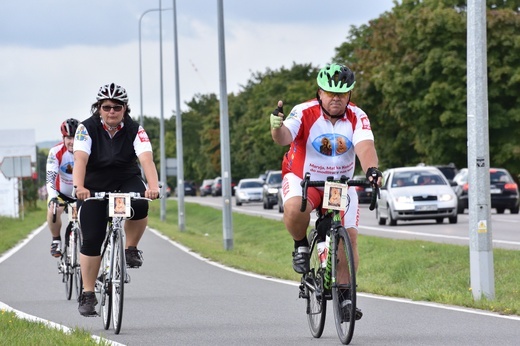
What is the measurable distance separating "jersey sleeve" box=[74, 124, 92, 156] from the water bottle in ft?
7.02

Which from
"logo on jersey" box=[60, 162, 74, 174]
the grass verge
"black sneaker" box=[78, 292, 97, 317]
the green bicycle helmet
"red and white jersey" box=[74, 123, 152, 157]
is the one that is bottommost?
the grass verge

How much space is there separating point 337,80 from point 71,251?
575 centimetres

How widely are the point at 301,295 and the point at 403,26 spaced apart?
184ft

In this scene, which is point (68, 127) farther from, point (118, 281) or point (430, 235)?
point (430, 235)

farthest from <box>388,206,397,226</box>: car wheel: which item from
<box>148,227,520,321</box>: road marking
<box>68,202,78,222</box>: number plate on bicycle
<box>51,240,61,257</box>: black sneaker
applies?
<box>68,202,78,222</box>: number plate on bicycle

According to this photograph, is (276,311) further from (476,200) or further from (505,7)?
(505,7)

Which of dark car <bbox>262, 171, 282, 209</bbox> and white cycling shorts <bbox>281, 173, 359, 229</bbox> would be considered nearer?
white cycling shorts <bbox>281, 173, 359, 229</bbox>

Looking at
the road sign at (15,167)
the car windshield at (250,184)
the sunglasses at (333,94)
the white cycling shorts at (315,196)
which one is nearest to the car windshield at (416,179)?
the white cycling shorts at (315,196)

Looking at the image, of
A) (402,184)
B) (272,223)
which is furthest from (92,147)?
(272,223)

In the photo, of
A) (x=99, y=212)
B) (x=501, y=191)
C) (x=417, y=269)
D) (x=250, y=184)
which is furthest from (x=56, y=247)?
(x=250, y=184)

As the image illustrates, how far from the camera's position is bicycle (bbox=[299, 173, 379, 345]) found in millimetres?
9281

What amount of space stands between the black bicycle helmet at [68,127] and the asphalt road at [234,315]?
1.76m

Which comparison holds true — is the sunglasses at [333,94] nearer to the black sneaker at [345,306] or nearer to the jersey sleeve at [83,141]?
the black sneaker at [345,306]

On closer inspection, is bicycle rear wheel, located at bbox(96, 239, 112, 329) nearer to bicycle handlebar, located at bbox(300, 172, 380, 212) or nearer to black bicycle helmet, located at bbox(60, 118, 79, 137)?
bicycle handlebar, located at bbox(300, 172, 380, 212)
